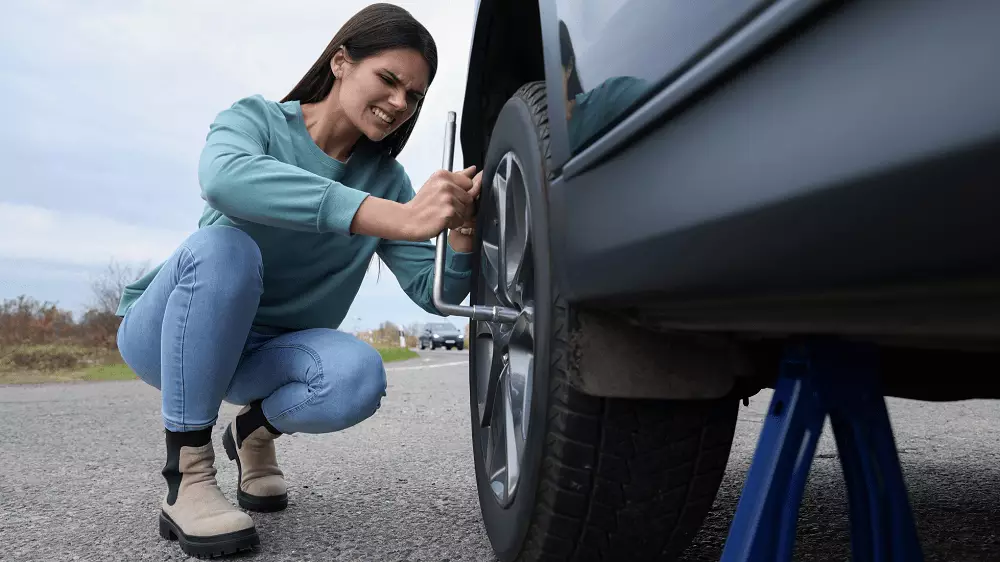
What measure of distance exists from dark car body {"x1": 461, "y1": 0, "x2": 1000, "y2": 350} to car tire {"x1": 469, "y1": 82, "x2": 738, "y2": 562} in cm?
12

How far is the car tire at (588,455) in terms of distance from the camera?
1.03 metres

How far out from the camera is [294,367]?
1734mm

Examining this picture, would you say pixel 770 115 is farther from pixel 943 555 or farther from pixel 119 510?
pixel 119 510

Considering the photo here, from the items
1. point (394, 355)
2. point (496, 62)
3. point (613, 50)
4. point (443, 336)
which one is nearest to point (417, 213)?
point (496, 62)

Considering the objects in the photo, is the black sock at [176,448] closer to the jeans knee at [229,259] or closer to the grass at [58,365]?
the jeans knee at [229,259]

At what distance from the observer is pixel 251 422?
1.84 meters

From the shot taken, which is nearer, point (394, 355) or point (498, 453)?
point (498, 453)

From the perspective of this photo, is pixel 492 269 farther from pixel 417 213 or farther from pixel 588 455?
pixel 588 455

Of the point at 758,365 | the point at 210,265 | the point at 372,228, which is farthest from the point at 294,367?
the point at 758,365

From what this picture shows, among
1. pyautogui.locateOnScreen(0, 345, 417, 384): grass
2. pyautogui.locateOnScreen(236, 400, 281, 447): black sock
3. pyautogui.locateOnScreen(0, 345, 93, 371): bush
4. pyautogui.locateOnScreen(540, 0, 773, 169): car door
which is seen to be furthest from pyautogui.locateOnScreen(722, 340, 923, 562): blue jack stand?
pyautogui.locateOnScreen(0, 345, 93, 371): bush

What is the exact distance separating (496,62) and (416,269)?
0.60 m

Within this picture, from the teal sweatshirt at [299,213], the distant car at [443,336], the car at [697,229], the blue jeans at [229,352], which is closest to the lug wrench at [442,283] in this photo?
the car at [697,229]

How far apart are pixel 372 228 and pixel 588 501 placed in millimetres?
653

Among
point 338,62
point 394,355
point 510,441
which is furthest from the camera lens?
point 394,355
